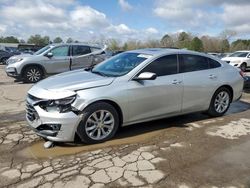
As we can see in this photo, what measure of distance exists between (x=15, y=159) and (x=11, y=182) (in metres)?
0.72

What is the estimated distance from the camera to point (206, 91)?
6.38 m

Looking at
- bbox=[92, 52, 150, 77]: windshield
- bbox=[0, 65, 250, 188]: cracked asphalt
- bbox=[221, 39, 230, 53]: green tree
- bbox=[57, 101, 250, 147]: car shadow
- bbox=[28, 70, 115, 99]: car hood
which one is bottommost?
bbox=[0, 65, 250, 188]: cracked asphalt

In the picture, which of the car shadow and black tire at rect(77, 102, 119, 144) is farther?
the car shadow

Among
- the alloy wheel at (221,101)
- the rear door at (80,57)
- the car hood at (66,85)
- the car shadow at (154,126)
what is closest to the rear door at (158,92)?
the car shadow at (154,126)

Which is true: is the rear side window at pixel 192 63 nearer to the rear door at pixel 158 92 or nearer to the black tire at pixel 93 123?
the rear door at pixel 158 92

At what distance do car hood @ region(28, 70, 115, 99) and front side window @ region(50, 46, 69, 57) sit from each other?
25.0 feet

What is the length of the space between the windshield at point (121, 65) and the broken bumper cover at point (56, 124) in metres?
1.22

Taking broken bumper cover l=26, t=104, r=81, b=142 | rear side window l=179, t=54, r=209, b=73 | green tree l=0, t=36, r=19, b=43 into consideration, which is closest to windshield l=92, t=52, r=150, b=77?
rear side window l=179, t=54, r=209, b=73

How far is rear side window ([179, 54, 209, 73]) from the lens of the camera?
6.10 m

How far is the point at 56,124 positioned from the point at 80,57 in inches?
346

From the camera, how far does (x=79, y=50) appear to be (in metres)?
13.2

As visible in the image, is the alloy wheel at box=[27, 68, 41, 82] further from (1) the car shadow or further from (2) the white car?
(2) the white car

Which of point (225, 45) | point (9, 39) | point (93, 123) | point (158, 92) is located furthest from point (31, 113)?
point (9, 39)

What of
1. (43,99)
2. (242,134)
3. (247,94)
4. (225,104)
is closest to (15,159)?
(43,99)
